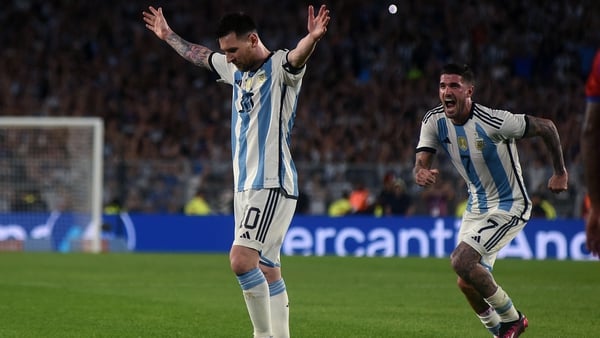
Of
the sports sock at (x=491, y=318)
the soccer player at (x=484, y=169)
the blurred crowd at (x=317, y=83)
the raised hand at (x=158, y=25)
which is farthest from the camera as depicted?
the blurred crowd at (x=317, y=83)

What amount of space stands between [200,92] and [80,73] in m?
3.33

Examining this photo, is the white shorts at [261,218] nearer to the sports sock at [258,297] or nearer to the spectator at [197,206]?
the sports sock at [258,297]

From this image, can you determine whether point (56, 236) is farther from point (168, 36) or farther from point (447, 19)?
point (168, 36)

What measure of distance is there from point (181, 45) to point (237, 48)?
1258 millimetres

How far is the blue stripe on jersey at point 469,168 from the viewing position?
908 centimetres

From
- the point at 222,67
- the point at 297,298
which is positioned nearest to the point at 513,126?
the point at 222,67

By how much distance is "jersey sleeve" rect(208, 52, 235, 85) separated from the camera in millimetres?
7969

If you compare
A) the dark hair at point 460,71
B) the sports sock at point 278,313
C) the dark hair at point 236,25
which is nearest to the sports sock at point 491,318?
the dark hair at point 460,71

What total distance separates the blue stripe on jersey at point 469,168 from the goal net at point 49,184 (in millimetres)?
15831

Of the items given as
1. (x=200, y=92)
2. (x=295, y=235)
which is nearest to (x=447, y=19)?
(x=200, y=92)

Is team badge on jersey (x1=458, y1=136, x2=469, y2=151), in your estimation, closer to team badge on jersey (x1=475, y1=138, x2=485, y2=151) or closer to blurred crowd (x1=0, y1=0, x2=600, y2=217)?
team badge on jersey (x1=475, y1=138, x2=485, y2=151)

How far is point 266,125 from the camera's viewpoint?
7.55 metres

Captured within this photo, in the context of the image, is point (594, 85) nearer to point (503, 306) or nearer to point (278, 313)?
point (278, 313)

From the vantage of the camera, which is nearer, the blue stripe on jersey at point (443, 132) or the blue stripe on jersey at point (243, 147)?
the blue stripe on jersey at point (243, 147)
